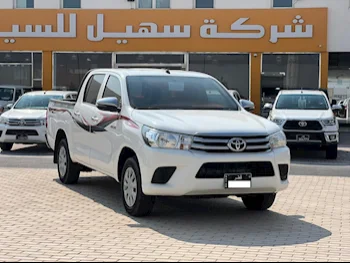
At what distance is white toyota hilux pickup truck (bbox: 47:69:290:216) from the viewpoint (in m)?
7.73

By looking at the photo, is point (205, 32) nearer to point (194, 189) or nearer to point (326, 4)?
point (326, 4)

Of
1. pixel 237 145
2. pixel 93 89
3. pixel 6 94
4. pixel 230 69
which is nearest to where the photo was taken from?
pixel 237 145

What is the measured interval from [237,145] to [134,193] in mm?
1468

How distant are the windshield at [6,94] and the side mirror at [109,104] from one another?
14.9 metres

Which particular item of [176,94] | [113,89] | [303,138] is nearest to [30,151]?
[303,138]

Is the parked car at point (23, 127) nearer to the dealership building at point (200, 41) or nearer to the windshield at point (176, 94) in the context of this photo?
the windshield at point (176, 94)

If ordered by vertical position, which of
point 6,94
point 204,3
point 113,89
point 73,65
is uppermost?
point 204,3

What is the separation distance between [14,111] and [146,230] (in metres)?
10.5

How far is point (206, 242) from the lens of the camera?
7008mm

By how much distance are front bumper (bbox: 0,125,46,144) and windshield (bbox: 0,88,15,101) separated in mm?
6777

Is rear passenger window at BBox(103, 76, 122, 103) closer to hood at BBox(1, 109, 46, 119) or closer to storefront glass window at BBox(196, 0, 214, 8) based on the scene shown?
hood at BBox(1, 109, 46, 119)

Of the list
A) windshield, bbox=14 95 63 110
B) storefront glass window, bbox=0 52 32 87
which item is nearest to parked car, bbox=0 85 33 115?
storefront glass window, bbox=0 52 32 87

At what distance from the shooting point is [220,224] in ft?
26.4

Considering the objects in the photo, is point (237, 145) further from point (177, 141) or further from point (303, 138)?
point (303, 138)
